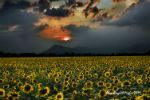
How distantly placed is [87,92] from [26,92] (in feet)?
5.61

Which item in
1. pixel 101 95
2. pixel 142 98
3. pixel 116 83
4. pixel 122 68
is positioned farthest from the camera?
pixel 122 68

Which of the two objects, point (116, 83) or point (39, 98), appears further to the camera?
point (116, 83)

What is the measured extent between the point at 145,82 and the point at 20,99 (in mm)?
4539

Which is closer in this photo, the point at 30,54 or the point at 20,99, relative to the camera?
the point at 20,99

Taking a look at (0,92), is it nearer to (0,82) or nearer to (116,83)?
(0,82)

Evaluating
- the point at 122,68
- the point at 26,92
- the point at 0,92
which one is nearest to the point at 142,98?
the point at 26,92

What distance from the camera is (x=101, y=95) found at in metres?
4.41

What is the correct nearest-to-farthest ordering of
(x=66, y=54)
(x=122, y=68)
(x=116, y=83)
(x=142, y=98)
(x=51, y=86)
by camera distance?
1. (x=142, y=98)
2. (x=116, y=83)
3. (x=51, y=86)
4. (x=122, y=68)
5. (x=66, y=54)

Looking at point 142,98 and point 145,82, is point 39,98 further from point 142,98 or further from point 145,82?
point 145,82

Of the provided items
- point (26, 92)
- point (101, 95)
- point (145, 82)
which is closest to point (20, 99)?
point (26, 92)

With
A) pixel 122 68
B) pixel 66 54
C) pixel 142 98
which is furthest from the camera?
pixel 66 54

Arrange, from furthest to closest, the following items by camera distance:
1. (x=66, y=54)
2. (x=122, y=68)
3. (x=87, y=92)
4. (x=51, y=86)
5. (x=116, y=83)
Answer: (x=66, y=54) < (x=122, y=68) < (x=51, y=86) < (x=116, y=83) < (x=87, y=92)

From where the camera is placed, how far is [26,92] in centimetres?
512

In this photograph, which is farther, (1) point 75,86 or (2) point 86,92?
A: (1) point 75,86
